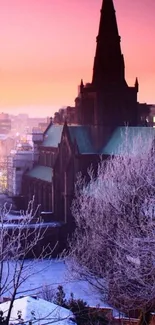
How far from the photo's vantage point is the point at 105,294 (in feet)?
84.9

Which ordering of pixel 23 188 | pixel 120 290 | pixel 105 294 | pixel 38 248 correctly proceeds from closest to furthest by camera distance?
pixel 120 290 < pixel 105 294 < pixel 38 248 < pixel 23 188

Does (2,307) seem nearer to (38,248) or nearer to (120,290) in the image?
(120,290)

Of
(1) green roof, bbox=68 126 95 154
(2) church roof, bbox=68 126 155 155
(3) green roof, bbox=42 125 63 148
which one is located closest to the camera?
(2) church roof, bbox=68 126 155 155

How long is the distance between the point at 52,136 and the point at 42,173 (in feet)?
15.2

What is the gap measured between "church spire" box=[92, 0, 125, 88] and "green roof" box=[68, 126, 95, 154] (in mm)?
4041

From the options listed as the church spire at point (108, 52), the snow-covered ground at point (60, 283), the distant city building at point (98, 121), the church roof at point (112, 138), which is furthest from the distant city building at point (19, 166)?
the snow-covered ground at point (60, 283)

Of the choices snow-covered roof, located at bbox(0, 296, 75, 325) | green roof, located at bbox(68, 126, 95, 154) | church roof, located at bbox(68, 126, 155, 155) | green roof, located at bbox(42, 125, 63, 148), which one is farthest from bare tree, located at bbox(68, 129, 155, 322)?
green roof, located at bbox(42, 125, 63, 148)

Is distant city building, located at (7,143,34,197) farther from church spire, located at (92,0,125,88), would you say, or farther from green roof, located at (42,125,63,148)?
church spire, located at (92,0,125,88)

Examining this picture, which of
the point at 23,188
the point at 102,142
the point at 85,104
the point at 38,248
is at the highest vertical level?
the point at 85,104

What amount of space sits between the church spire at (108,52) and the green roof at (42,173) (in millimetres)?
9720

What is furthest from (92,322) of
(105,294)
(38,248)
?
(38,248)

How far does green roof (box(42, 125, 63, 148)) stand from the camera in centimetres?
5281

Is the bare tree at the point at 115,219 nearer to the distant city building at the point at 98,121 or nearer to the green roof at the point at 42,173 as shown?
the distant city building at the point at 98,121

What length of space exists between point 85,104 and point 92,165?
21.6 feet
